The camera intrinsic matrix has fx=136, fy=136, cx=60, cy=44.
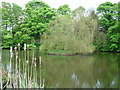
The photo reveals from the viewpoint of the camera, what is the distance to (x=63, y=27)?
10359 millimetres

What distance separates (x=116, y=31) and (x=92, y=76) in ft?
30.5

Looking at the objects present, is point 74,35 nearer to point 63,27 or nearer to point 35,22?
point 63,27

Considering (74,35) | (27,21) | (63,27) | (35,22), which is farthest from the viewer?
(35,22)

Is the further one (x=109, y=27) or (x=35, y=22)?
(x=35, y=22)

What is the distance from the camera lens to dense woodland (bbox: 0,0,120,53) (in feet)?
32.6

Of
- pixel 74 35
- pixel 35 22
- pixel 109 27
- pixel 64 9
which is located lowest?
pixel 74 35

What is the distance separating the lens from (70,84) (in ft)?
12.0

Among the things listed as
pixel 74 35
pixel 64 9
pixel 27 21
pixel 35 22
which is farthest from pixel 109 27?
pixel 27 21

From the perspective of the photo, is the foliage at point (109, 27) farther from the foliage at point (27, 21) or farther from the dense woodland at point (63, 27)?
the foliage at point (27, 21)

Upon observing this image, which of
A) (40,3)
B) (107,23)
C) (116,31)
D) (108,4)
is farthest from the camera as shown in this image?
(40,3)

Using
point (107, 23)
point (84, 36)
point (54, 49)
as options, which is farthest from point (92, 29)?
point (107, 23)

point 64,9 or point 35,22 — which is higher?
point 64,9

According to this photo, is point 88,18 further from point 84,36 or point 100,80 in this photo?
point 100,80

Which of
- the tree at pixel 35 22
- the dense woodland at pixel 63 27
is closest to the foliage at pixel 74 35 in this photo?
the dense woodland at pixel 63 27
